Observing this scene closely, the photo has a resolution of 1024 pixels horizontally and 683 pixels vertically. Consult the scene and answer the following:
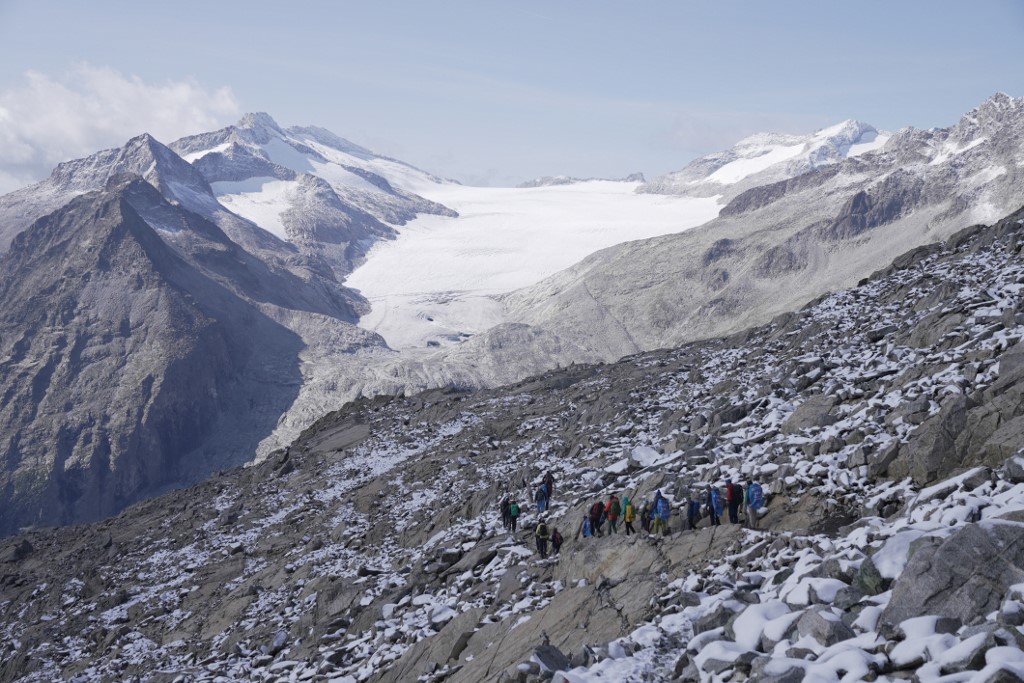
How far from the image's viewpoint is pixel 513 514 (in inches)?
945

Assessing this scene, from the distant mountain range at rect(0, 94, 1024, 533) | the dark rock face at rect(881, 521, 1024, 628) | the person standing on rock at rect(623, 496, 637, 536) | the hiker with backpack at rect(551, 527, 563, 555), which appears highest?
the distant mountain range at rect(0, 94, 1024, 533)

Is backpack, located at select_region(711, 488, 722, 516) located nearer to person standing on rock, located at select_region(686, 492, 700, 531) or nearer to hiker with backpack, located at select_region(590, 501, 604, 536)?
person standing on rock, located at select_region(686, 492, 700, 531)

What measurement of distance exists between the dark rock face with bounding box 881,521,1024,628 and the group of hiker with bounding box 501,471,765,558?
6.60 metres

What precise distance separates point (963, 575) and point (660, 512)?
8419 mm

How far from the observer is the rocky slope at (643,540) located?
11525 millimetres

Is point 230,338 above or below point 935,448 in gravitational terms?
above

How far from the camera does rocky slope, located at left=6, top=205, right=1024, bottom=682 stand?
37.8 feet

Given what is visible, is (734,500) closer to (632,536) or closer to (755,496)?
(755,496)

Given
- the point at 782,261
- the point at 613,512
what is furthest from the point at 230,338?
the point at 613,512

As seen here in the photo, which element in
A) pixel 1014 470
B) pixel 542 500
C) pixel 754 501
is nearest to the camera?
pixel 1014 470

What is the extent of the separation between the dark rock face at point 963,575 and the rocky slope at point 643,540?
33 mm

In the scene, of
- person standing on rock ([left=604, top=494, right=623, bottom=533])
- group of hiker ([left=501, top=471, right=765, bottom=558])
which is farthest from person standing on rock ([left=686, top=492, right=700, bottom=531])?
person standing on rock ([left=604, top=494, right=623, bottom=533])

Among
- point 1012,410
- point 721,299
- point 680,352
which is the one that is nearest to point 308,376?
point 721,299

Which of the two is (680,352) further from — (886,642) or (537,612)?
(886,642)
